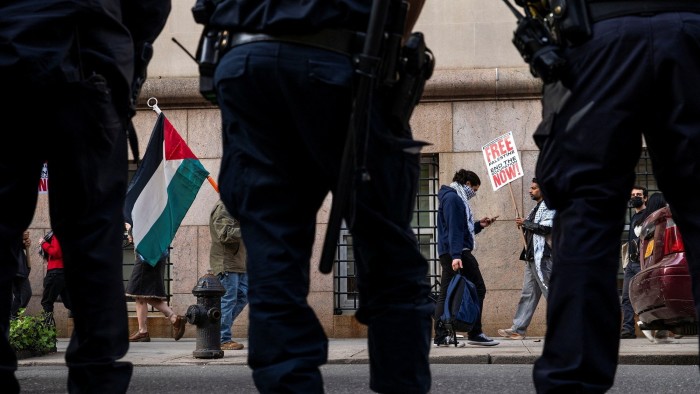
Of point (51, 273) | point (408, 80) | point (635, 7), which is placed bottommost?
point (51, 273)

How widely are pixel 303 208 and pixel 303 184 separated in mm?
72

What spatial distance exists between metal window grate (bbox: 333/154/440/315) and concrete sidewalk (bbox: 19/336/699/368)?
2710mm

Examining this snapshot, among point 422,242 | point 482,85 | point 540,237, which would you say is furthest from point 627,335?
point 482,85

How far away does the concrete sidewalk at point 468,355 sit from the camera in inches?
387

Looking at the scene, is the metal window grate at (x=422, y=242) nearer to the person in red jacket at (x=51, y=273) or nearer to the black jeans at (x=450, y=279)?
the black jeans at (x=450, y=279)

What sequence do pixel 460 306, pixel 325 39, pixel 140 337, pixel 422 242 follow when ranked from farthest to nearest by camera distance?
pixel 422 242
pixel 140 337
pixel 460 306
pixel 325 39

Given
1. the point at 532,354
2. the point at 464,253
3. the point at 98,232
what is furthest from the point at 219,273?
the point at 98,232

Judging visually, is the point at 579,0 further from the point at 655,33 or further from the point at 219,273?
the point at 219,273

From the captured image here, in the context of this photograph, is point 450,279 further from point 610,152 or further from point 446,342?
point 610,152

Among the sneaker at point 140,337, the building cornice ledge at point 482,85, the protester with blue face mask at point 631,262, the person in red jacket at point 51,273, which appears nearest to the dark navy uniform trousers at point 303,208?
the protester with blue face mask at point 631,262

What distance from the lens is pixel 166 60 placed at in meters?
15.4

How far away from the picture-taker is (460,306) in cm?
1106

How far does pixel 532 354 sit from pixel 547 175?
693 centimetres

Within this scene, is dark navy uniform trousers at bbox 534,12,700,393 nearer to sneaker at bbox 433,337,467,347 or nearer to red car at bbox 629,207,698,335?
red car at bbox 629,207,698,335
